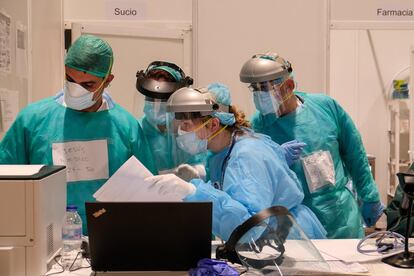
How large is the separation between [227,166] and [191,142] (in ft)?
0.71

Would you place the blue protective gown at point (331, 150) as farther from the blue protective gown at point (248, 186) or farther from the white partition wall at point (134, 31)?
the white partition wall at point (134, 31)

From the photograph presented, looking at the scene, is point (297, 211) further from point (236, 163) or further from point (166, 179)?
point (166, 179)

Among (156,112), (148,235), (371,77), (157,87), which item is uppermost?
(371,77)

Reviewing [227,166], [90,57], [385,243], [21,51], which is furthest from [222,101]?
[21,51]

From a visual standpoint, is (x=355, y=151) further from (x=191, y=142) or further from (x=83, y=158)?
(x=83, y=158)

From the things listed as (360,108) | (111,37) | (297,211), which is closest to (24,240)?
(297,211)

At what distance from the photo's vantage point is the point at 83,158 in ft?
6.56

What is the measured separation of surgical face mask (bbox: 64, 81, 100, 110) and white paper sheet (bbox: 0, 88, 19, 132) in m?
0.42

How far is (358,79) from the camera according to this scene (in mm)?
5520

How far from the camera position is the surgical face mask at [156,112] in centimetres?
207

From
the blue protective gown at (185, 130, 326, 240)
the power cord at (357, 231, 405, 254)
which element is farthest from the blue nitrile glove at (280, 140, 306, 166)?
the power cord at (357, 231, 405, 254)

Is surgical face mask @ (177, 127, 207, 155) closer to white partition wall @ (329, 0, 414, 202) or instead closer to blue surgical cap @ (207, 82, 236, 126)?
blue surgical cap @ (207, 82, 236, 126)

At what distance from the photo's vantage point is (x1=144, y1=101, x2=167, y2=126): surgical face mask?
81.6 inches

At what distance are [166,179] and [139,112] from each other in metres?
0.85
